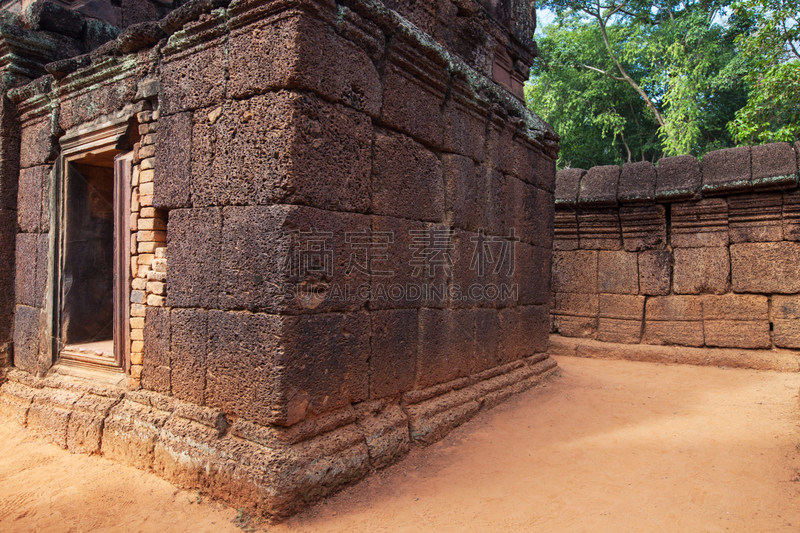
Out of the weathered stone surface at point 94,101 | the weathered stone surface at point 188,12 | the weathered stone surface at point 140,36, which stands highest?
the weathered stone surface at point 140,36

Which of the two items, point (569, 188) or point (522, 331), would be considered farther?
point (569, 188)

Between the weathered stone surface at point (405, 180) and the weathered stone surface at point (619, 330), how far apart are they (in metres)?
4.27

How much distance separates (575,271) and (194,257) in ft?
19.0

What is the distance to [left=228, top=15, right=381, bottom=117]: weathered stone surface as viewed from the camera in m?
2.61

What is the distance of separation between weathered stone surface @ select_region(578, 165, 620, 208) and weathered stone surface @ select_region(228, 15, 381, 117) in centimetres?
490

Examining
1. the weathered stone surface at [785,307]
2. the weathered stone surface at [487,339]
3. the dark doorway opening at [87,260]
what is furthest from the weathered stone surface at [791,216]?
the dark doorway opening at [87,260]

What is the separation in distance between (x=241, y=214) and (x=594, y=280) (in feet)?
18.9

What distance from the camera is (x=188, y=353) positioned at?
3053mm

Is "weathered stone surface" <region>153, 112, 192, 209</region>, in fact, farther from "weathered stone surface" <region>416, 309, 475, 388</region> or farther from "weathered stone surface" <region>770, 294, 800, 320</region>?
"weathered stone surface" <region>770, 294, 800, 320</region>

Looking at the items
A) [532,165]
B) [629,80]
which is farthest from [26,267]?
[629,80]

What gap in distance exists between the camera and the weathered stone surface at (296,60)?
2613 millimetres

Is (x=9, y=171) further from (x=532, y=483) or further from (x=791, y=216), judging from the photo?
(x=791, y=216)

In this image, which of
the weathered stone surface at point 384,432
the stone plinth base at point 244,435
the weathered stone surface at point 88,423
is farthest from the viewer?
the weathered stone surface at point 88,423

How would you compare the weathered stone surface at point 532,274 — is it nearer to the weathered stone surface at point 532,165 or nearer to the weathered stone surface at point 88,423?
the weathered stone surface at point 532,165
